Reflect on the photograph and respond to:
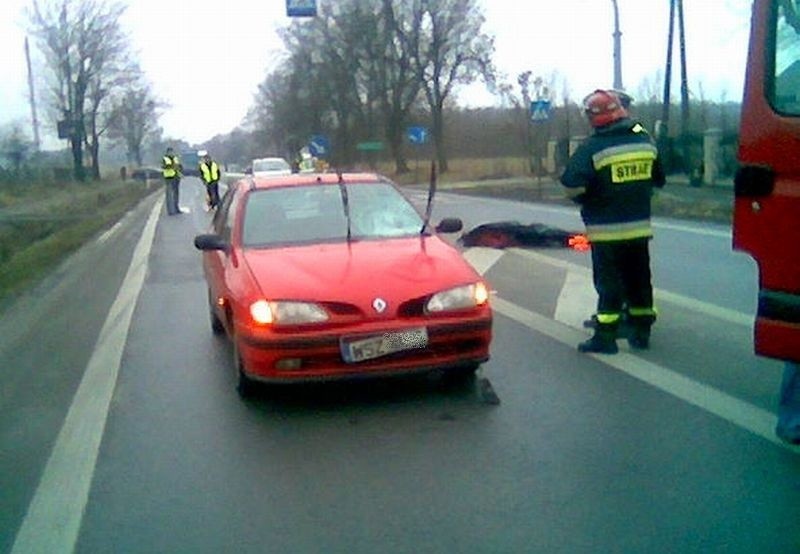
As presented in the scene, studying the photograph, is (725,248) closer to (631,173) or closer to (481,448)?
(631,173)

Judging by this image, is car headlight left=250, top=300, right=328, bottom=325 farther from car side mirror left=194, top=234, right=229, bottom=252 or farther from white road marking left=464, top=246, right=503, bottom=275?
white road marking left=464, top=246, right=503, bottom=275

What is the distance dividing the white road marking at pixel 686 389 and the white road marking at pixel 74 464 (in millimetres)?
3489

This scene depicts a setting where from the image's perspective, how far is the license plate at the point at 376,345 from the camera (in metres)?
6.66

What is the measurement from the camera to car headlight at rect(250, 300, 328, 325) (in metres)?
6.72

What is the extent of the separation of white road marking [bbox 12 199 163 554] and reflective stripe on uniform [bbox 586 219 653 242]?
363cm

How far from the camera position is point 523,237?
55.9 feet

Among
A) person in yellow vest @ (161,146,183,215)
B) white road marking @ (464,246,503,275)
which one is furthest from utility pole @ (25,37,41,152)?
white road marking @ (464,246,503,275)

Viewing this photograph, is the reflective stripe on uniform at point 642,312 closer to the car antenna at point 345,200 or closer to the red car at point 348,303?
the red car at point 348,303

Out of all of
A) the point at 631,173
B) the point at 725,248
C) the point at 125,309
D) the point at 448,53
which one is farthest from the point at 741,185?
the point at 448,53

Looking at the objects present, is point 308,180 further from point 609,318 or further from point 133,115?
point 133,115

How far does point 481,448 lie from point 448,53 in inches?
2066

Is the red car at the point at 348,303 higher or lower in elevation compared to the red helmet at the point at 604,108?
lower

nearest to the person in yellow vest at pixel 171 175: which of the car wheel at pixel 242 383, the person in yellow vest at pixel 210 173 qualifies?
the person in yellow vest at pixel 210 173

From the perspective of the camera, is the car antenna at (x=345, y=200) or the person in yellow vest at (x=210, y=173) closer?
the car antenna at (x=345, y=200)
